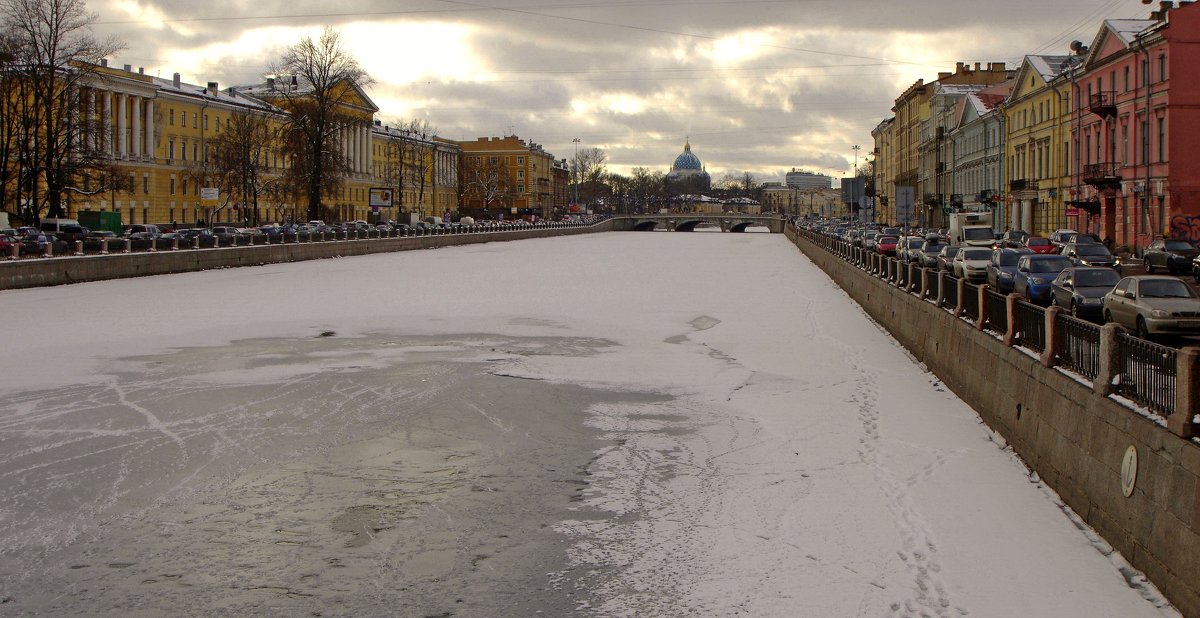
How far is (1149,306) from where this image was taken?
74.1 ft

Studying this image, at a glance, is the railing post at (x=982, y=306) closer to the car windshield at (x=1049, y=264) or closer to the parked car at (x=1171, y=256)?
the car windshield at (x=1049, y=264)

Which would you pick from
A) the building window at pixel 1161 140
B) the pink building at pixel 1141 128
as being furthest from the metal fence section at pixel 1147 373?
the building window at pixel 1161 140

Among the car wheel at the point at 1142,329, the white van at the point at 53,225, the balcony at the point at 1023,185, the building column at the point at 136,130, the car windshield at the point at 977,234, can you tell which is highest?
the building column at the point at 136,130

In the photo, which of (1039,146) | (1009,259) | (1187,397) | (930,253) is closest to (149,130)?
(1039,146)

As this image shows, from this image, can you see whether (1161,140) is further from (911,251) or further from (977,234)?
(911,251)

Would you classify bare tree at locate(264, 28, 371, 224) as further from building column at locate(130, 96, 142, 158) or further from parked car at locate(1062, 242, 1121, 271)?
parked car at locate(1062, 242, 1121, 271)

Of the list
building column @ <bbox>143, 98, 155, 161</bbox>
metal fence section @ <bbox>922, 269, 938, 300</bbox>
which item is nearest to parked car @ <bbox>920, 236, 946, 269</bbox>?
metal fence section @ <bbox>922, 269, 938, 300</bbox>

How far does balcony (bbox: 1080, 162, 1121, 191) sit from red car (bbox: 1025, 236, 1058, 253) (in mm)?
9805

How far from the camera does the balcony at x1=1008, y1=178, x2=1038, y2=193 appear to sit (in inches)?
3223

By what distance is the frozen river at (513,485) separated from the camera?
964cm

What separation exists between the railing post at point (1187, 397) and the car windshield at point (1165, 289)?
48.7ft

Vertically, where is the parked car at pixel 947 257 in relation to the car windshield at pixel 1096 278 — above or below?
above

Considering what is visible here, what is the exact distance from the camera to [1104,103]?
64.3 m

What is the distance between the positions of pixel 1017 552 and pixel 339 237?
232ft
